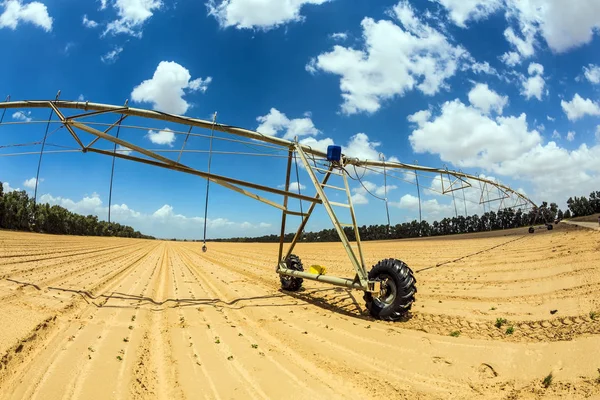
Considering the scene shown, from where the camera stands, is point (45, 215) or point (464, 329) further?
point (45, 215)

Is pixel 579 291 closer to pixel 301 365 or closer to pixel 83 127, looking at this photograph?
pixel 301 365

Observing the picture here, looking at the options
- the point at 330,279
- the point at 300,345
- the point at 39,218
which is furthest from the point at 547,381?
the point at 39,218

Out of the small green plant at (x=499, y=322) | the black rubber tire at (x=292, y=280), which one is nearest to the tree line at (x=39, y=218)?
the black rubber tire at (x=292, y=280)

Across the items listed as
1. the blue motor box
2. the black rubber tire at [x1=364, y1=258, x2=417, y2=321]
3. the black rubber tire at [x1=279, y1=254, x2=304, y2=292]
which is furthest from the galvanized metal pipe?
the blue motor box

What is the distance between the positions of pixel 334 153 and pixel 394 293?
4422 millimetres

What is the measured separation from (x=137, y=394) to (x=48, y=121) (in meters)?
8.58

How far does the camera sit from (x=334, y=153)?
9.85m

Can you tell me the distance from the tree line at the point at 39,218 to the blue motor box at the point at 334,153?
45583mm

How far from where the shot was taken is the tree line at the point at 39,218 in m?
64.8

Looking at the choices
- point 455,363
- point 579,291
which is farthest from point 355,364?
point 579,291

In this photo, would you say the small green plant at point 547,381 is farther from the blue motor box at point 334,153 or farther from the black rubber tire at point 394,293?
the blue motor box at point 334,153

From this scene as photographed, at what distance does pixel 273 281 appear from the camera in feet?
46.4

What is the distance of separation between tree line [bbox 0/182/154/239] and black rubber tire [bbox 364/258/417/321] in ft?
156

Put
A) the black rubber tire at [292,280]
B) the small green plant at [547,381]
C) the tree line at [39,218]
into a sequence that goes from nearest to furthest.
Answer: the small green plant at [547,381] → the black rubber tire at [292,280] → the tree line at [39,218]
